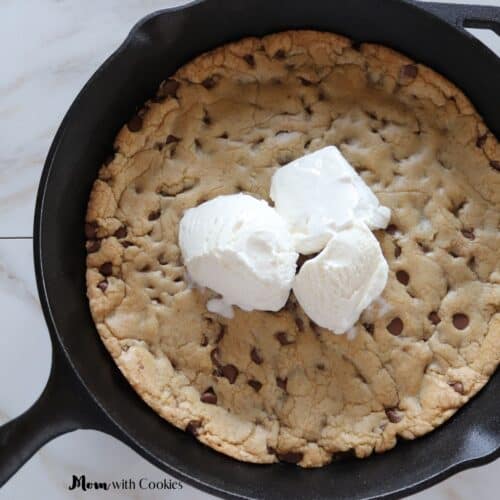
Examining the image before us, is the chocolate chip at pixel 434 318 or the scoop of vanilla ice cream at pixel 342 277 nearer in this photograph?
the scoop of vanilla ice cream at pixel 342 277

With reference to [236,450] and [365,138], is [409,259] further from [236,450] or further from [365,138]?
[236,450]

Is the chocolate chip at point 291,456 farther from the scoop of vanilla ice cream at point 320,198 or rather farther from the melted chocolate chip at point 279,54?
the melted chocolate chip at point 279,54

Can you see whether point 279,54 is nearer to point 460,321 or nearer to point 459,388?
point 460,321

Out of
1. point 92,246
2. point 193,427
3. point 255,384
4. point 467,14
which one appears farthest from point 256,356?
point 467,14

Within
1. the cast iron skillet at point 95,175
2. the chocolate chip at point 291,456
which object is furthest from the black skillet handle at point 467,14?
the chocolate chip at point 291,456

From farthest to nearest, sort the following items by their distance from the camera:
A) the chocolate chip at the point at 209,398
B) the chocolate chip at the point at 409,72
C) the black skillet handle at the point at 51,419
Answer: the chocolate chip at the point at 409,72 < the chocolate chip at the point at 209,398 < the black skillet handle at the point at 51,419

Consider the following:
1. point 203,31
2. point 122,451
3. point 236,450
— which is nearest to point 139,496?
point 122,451
